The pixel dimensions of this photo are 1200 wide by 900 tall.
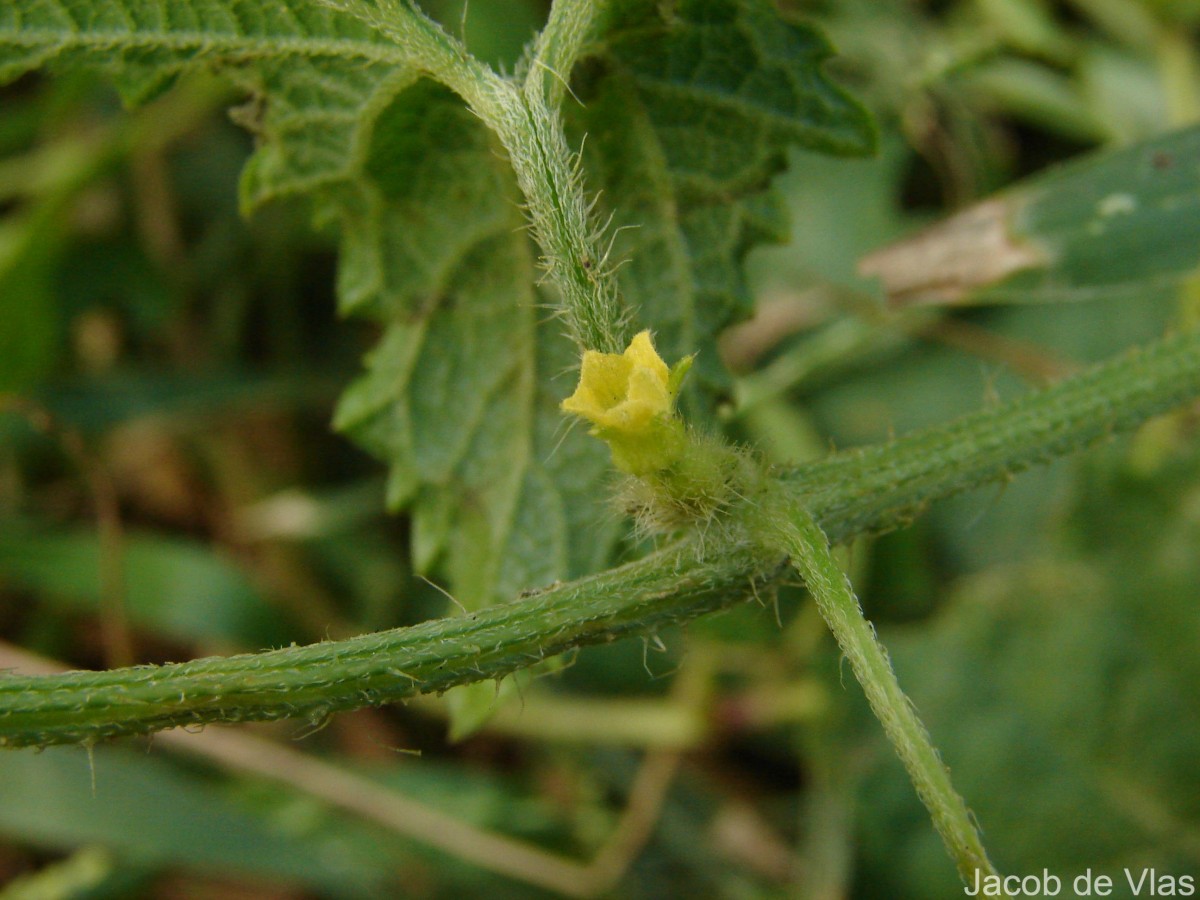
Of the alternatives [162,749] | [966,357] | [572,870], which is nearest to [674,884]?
[572,870]

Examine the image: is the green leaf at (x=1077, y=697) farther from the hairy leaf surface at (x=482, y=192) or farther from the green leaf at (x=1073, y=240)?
the hairy leaf surface at (x=482, y=192)

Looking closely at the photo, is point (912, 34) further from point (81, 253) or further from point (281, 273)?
point (81, 253)

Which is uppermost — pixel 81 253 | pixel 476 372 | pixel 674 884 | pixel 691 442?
pixel 81 253

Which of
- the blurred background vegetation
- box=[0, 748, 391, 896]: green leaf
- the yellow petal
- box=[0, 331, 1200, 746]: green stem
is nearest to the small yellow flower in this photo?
the yellow petal

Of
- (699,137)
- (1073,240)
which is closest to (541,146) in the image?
(699,137)

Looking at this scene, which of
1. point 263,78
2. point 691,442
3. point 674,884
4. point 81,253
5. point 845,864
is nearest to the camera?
point 691,442

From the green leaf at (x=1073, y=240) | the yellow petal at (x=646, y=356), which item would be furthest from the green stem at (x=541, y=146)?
the green leaf at (x=1073, y=240)

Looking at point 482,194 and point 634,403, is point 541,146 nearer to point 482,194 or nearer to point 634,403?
point 634,403

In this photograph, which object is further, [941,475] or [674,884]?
[674,884]
